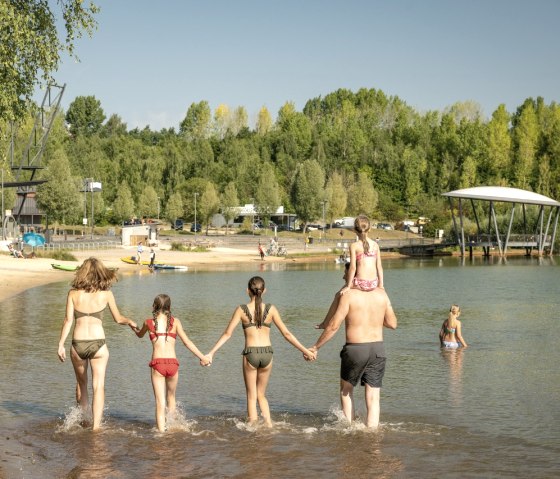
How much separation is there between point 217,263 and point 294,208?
51.4 meters

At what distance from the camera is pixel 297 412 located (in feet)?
44.0

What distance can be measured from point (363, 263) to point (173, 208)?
110 m

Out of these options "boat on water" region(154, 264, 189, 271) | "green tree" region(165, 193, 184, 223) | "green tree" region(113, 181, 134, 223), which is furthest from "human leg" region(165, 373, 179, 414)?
"green tree" region(165, 193, 184, 223)

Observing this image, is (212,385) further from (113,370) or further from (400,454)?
(400,454)

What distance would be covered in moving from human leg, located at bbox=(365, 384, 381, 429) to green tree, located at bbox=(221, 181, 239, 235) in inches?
4193

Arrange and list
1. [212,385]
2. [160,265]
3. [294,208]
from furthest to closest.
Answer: [294,208] < [160,265] < [212,385]

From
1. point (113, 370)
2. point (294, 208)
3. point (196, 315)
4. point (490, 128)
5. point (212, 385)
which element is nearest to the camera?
point (212, 385)

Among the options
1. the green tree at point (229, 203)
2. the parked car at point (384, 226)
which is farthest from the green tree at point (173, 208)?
the parked car at point (384, 226)

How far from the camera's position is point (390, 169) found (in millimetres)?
139750

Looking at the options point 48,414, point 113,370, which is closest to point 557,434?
point 48,414

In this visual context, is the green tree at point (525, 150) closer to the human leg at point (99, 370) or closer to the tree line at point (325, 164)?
the tree line at point (325, 164)

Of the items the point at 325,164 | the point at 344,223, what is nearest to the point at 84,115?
the point at 325,164

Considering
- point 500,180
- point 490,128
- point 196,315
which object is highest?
point 490,128

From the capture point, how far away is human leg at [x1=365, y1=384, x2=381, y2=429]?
10.7 m
